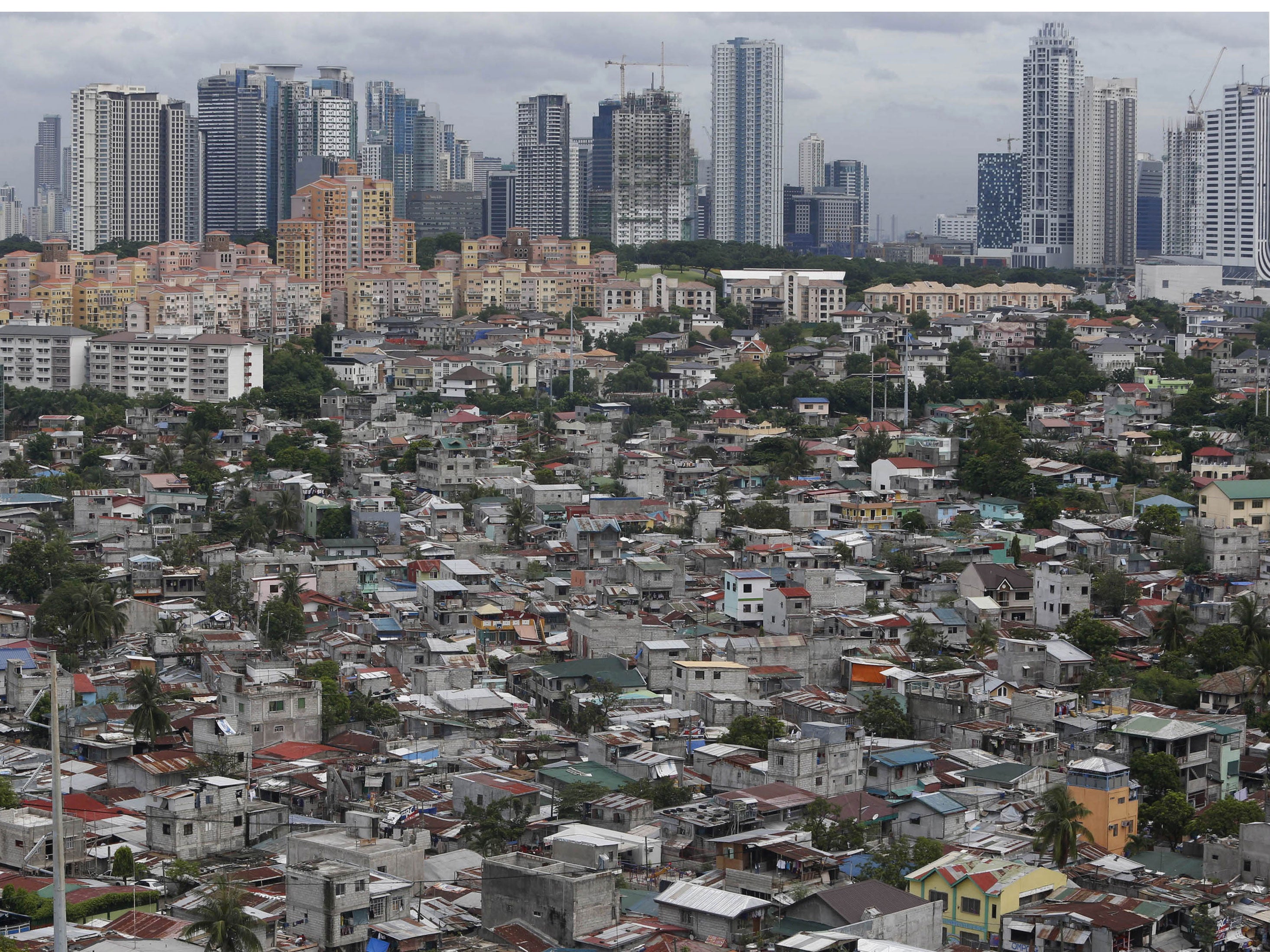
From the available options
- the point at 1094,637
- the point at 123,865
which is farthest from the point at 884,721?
the point at 123,865

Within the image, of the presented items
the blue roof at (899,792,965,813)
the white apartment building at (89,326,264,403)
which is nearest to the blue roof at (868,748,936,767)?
the blue roof at (899,792,965,813)

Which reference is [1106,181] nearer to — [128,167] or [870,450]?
[128,167]

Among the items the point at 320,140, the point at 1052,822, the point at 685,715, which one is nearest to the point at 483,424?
the point at 685,715

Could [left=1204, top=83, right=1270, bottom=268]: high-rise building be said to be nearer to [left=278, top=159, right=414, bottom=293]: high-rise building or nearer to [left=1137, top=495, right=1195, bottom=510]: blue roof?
[left=278, top=159, right=414, bottom=293]: high-rise building

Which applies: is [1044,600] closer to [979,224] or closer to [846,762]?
[846,762]

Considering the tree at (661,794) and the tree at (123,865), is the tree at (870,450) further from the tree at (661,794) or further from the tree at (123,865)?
the tree at (123,865)
